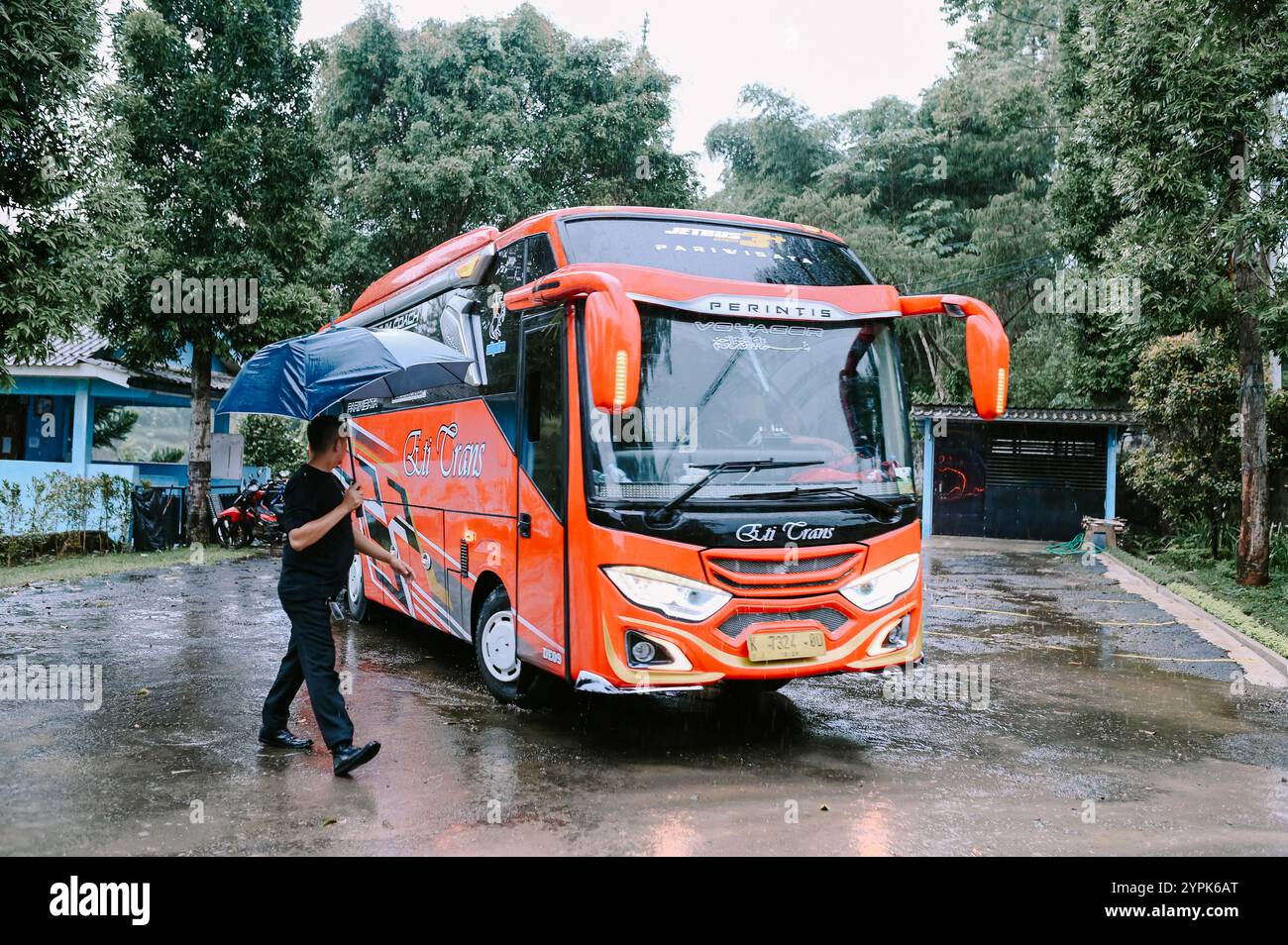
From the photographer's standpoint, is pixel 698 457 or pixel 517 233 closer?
pixel 698 457

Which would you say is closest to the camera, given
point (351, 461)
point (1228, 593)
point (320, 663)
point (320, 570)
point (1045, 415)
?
point (320, 663)

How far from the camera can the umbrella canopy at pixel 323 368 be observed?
685cm

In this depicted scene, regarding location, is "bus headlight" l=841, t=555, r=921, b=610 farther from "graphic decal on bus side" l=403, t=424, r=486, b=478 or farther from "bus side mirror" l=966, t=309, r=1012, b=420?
"graphic decal on bus side" l=403, t=424, r=486, b=478

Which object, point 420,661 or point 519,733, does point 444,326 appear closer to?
point 420,661

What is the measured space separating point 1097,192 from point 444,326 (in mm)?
10764

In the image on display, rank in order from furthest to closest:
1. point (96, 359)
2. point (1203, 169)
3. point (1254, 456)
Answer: point (96, 359), point (1254, 456), point (1203, 169)

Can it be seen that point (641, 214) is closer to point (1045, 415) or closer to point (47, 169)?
point (47, 169)

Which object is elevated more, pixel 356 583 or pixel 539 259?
pixel 539 259

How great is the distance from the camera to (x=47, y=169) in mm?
8633

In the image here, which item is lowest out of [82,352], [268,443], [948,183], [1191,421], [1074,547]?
[1074,547]

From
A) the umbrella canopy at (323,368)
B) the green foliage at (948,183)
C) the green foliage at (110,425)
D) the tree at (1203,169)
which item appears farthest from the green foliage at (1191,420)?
the green foliage at (110,425)

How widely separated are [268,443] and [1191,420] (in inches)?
764

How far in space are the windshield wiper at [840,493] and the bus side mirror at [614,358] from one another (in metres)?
1.13

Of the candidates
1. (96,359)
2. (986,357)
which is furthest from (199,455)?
(986,357)
